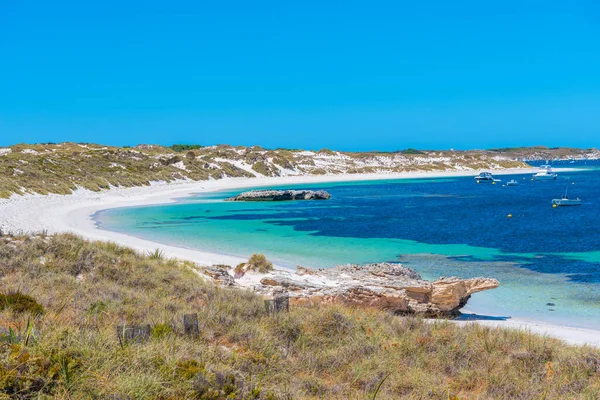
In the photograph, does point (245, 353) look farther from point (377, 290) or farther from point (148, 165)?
point (148, 165)

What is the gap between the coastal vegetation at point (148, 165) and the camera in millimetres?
49281

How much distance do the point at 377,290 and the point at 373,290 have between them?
90 mm

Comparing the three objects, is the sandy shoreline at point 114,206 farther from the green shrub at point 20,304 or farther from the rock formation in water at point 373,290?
the green shrub at point 20,304

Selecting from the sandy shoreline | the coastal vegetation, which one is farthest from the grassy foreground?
the coastal vegetation

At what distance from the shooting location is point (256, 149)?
112m

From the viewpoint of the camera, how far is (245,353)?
6145 mm

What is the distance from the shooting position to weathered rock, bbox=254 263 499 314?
10781 millimetres

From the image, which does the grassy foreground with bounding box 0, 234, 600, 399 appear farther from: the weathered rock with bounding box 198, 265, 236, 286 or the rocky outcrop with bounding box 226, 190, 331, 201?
the rocky outcrop with bounding box 226, 190, 331, 201

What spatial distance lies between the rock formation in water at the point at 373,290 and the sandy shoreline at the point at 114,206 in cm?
91

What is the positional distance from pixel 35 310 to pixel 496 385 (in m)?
5.87

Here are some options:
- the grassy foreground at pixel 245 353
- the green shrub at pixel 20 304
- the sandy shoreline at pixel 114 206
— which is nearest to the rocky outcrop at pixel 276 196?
the sandy shoreline at pixel 114 206

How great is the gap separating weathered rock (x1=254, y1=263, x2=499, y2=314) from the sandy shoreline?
927 mm

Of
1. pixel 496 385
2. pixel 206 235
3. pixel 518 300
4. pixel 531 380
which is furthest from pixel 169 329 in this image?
pixel 206 235

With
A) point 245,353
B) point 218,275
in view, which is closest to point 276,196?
point 218,275
